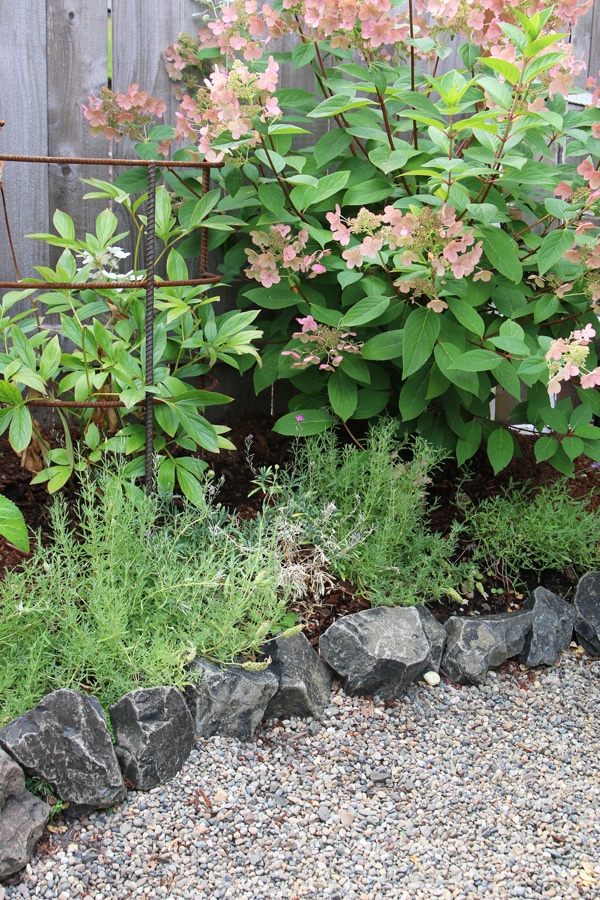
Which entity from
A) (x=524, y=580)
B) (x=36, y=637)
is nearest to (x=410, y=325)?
(x=524, y=580)

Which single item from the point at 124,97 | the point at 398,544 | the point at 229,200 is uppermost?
the point at 124,97

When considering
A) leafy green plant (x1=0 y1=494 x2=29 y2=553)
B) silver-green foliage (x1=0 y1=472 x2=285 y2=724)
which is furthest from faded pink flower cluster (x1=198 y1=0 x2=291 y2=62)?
leafy green plant (x1=0 y1=494 x2=29 y2=553)

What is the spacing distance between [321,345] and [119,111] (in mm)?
1084

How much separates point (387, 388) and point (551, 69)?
1120 millimetres

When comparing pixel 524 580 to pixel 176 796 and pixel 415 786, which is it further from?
pixel 176 796

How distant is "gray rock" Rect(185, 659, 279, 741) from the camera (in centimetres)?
202

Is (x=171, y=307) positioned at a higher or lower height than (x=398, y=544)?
higher

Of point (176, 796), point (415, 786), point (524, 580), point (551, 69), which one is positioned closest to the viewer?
point (176, 796)

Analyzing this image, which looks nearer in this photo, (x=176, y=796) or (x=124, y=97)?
(x=176, y=796)

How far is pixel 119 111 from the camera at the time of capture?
9.21 feet

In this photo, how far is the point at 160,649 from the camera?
1.95 meters

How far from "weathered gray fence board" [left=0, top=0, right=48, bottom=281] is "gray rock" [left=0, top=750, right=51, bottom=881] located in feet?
6.12

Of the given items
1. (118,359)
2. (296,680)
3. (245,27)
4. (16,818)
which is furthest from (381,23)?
(16,818)

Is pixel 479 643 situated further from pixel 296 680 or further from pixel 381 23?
pixel 381 23
